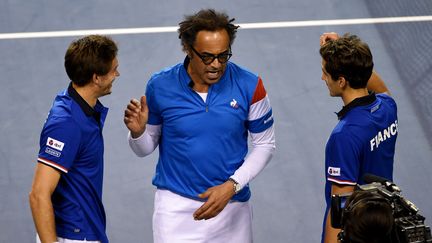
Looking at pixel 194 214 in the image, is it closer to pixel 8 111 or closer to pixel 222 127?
pixel 222 127

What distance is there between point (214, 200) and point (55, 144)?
3.54ft

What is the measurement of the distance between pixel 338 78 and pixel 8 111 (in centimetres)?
443

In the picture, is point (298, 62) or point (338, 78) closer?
point (338, 78)

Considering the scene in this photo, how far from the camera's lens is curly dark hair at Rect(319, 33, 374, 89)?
225 inches

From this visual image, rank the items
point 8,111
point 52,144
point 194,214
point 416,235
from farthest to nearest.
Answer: point 8,111
point 194,214
point 52,144
point 416,235

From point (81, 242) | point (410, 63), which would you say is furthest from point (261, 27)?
Answer: point (81, 242)

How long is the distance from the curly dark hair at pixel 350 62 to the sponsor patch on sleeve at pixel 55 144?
1.69 metres

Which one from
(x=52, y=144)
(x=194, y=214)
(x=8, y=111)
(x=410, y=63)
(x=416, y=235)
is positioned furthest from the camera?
(x=410, y=63)

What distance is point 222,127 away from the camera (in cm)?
610

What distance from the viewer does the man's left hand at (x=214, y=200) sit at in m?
5.91

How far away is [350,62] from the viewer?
5.70 m

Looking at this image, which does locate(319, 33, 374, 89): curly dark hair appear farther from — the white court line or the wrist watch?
the white court line

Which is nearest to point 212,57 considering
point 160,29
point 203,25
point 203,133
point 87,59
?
point 203,25

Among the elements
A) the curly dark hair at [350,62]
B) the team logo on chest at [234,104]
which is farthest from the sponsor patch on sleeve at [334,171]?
the team logo on chest at [234,104]
